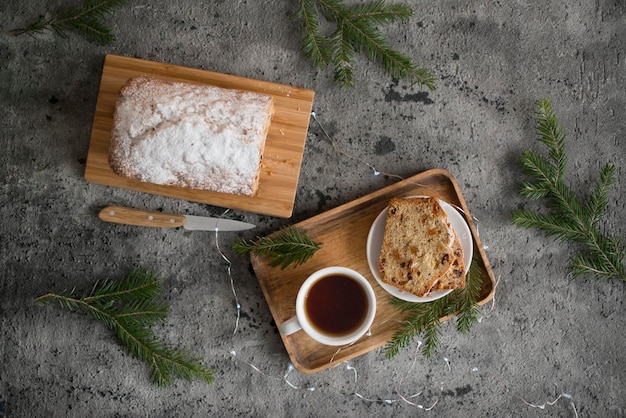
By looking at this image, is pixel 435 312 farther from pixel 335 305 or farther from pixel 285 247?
pixel 285 247

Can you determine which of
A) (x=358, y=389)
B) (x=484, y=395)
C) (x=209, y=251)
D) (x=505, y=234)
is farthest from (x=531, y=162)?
(x=209, y=251)

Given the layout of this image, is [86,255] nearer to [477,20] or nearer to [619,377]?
[477,20]

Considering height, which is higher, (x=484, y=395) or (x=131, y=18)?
(x=131, y=18)

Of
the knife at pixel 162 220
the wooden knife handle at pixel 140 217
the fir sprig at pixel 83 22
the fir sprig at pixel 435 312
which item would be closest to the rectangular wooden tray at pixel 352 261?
the fir sprig at pixel 435 312

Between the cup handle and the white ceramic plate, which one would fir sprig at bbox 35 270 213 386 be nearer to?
the cup handle

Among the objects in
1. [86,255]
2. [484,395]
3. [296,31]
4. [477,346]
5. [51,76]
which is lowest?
[484,395]

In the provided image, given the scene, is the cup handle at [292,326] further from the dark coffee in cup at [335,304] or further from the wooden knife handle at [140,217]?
the wooden knife handle at [140,217]

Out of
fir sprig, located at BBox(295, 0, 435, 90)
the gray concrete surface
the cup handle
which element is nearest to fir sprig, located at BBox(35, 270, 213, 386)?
the gray concrete surface
